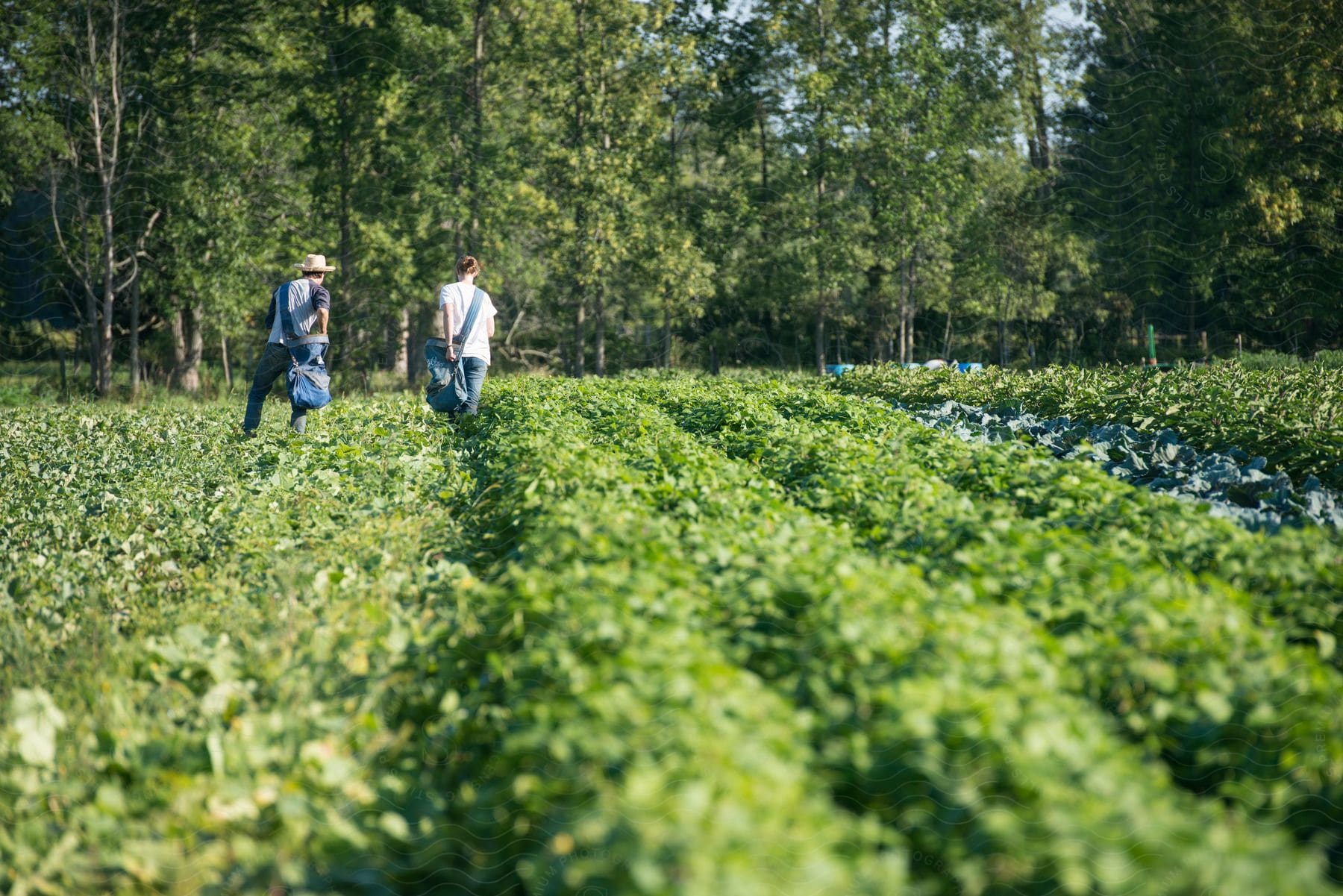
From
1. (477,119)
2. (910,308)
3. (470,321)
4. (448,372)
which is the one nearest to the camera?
(470,321)

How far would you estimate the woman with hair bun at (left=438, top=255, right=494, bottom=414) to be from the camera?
1112cm

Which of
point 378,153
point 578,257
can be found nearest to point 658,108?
point 578,257

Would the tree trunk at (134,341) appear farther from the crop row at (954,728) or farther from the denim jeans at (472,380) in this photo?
the crop row at (954,728)

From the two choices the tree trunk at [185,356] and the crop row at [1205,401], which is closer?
the crop row at [1205,401]

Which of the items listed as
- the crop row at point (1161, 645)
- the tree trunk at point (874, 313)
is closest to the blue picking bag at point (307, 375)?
the crop row at point (1161, 645)

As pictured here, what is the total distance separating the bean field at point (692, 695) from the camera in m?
2.49

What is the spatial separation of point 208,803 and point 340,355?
26.3m

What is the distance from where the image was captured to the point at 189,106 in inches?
972

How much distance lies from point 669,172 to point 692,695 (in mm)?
30949

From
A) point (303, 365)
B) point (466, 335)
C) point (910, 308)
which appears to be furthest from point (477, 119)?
point (303, 365)

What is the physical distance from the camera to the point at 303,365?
10.1 metres

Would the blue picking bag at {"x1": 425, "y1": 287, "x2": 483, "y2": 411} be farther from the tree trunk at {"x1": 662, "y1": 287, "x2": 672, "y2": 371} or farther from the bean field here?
the tree trunk at {"x1": 662, "y1": 287, "x2": 672, "y2": 371}

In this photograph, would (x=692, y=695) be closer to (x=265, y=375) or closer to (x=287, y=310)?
(x=287, y=310)

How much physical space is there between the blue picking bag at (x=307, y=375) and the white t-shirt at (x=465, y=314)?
141 centimetres
